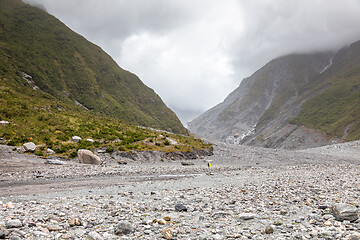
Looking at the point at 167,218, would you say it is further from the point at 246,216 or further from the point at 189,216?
the point at 246,216

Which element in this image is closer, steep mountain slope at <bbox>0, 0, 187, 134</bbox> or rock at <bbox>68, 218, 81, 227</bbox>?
rock at <bbox>68, 218, 81, 227</bbox>

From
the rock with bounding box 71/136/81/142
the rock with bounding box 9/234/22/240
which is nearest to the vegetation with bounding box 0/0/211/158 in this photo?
the rock with bounding box 71/136/81/142

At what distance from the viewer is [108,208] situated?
10.8 metres

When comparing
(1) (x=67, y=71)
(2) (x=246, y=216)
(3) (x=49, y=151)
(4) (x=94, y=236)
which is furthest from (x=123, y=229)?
(1) (x=67, y=71)

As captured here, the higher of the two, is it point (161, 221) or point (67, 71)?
point (67, 71)

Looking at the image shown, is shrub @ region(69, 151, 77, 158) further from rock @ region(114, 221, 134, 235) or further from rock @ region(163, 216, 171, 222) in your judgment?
rock @ region(114, 221, 134, 235)

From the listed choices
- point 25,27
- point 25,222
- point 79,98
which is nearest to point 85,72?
point 79,98

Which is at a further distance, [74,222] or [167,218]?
[167,218]

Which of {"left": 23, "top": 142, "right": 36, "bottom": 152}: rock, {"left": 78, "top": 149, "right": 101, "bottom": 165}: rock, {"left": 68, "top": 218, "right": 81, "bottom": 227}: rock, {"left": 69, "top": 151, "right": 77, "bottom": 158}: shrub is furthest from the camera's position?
{"left": 69, "top": 151, "right": 77, "bottom": 158}: shrub

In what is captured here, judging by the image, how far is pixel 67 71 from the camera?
108500 millimetres

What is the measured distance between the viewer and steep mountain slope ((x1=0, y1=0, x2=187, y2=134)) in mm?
87438

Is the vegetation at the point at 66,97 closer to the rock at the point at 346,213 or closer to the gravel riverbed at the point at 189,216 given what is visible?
the gravel riverbed at the point at 189,216

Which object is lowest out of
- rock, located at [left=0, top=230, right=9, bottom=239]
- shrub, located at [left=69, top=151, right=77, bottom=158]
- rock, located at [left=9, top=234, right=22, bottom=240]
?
rock, located at [left=9, top=234, right=22, bottom=240]

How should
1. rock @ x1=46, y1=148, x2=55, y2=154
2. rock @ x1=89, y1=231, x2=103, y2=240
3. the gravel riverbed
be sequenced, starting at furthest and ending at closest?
1. rock @ x1=46, y1=148, x2=55, y2=154
2. the gravel riverbed
3. rock @ x1=89, y1=231, x2=103, y2=240
